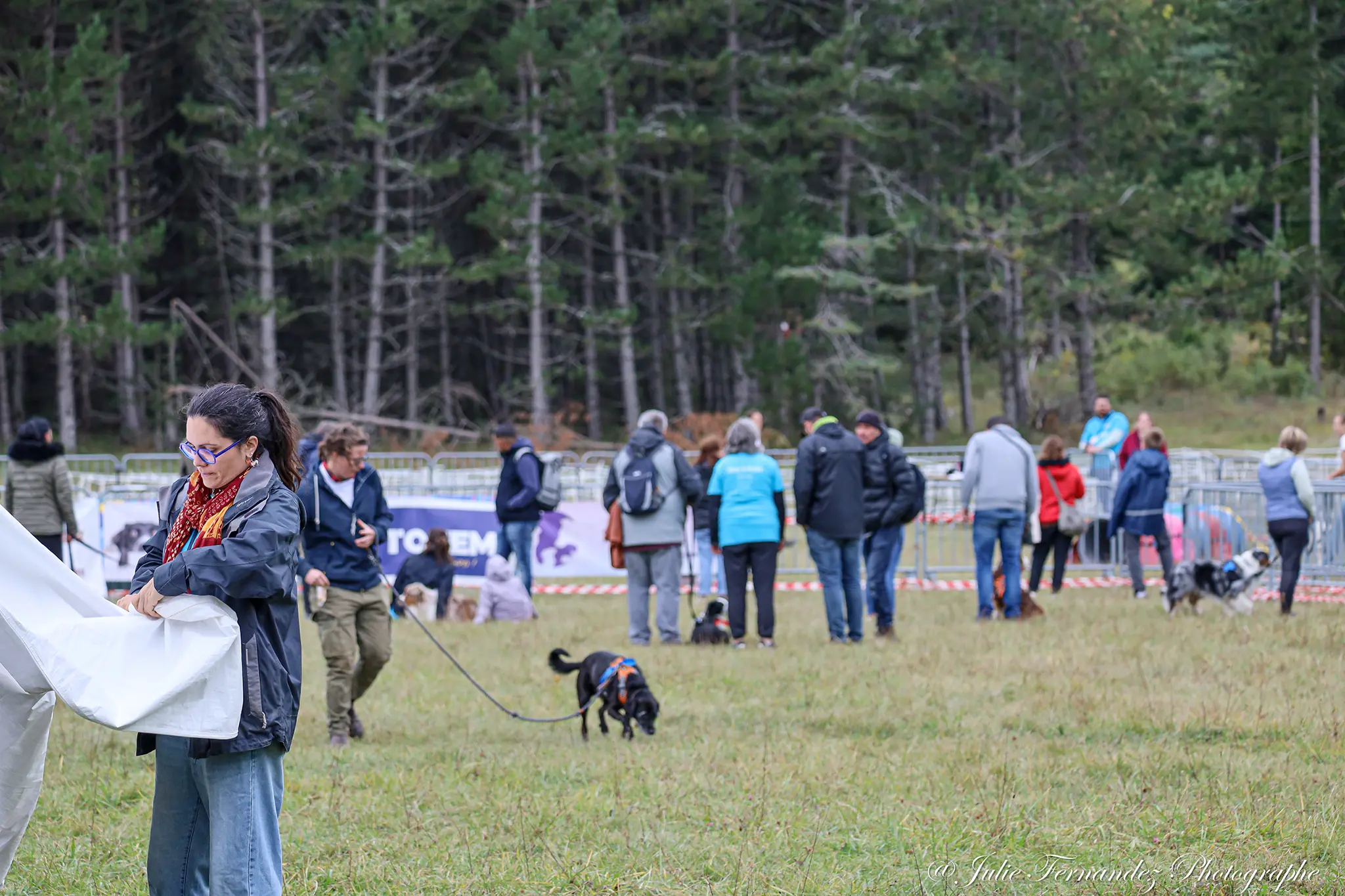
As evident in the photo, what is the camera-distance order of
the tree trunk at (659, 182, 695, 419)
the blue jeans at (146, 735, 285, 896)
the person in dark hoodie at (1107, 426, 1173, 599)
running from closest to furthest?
1. the blue jeans at (146, 735, 285, 896)
2. the person in dark hoodie at (1107, 426, 1173, 599)
3. the tree trunk at (659, 182, 695, 419)

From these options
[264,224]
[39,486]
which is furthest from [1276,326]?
[39,486]

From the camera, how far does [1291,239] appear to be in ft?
132

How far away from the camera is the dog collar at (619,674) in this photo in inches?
304

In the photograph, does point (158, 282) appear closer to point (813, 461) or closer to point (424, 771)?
point (813, 461)

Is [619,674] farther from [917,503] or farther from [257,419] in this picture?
[917,503]

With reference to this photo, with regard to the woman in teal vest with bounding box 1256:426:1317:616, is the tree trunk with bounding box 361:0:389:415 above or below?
above

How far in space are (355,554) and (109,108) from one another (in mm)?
30674

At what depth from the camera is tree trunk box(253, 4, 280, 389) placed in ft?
117

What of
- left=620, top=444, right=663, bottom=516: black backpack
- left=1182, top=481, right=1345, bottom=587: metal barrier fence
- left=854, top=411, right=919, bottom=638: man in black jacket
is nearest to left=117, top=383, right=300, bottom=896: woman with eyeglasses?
left=620, top=444, right=663, bottom=516: black backpack

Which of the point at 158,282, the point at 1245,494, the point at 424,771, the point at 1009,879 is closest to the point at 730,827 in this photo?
the point at 1009,879

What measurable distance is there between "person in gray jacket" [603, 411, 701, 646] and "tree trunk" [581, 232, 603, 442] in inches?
1046

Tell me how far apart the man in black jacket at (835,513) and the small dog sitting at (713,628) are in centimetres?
86

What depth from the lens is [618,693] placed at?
7727 mm

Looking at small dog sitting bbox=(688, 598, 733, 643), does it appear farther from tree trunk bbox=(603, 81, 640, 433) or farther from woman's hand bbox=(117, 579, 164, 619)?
tree trunk bbox=(603, 81, 640, 433)
